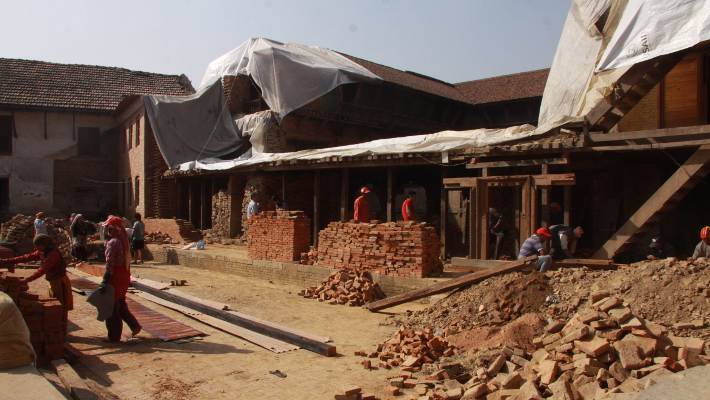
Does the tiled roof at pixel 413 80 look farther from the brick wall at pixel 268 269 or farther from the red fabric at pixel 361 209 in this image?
the brick wall at pixel 268 269

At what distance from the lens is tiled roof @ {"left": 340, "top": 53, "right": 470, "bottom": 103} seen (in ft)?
68.4

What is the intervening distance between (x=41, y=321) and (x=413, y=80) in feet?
63.7

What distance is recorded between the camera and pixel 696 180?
8.34m

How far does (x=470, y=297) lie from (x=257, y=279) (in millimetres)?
7259

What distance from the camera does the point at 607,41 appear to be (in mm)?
11062

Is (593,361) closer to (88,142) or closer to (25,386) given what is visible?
(25,386)

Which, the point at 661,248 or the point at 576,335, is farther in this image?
the point at 661,248

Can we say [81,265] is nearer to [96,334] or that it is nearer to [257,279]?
[257,279]

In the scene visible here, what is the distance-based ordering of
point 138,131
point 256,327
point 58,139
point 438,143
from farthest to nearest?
point 58,139 → point 138,131 → point 438,143 → point 256,327

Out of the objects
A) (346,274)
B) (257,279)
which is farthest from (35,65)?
(346,274)

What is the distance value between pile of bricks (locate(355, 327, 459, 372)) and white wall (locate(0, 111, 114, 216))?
78.1ft

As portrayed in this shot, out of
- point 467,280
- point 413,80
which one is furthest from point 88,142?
point 467,280

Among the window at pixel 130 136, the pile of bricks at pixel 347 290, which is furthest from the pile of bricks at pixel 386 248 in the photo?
the window at pixel 130 136

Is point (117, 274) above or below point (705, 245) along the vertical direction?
below
